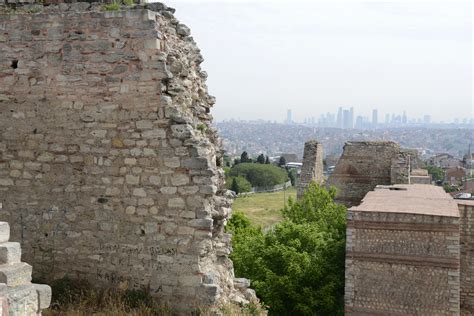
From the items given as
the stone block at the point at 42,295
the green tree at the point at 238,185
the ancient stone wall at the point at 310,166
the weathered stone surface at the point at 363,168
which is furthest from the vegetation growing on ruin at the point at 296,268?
the green tree at the point at 238,185

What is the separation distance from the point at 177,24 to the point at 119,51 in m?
0.86

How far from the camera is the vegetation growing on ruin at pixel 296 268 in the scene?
44.6 feet

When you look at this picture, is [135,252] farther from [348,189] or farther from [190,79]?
[348,189]

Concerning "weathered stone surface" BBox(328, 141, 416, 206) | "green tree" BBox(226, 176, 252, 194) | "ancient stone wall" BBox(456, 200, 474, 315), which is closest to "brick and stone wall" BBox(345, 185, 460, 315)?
"ancient stone wall" BBox(456, 200, 474, 315)

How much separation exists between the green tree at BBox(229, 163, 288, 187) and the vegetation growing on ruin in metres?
53.5

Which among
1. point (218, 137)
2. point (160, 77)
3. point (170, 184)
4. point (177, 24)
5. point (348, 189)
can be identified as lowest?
point (348, 189)

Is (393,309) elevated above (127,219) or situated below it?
below

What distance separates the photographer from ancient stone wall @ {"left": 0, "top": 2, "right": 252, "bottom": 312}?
5.60 meters

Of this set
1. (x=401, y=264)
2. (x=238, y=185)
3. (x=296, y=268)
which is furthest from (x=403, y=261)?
(x=238, y=185)

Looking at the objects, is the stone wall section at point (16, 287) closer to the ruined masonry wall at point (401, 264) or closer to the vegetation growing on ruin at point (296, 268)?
the ruined masonry wall at point (401, 264)

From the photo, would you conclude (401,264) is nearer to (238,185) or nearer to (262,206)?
(262,206)

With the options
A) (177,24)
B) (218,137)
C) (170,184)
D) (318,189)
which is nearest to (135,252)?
(170,184)

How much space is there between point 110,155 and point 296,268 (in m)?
8.79

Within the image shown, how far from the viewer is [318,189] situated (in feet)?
63.5
